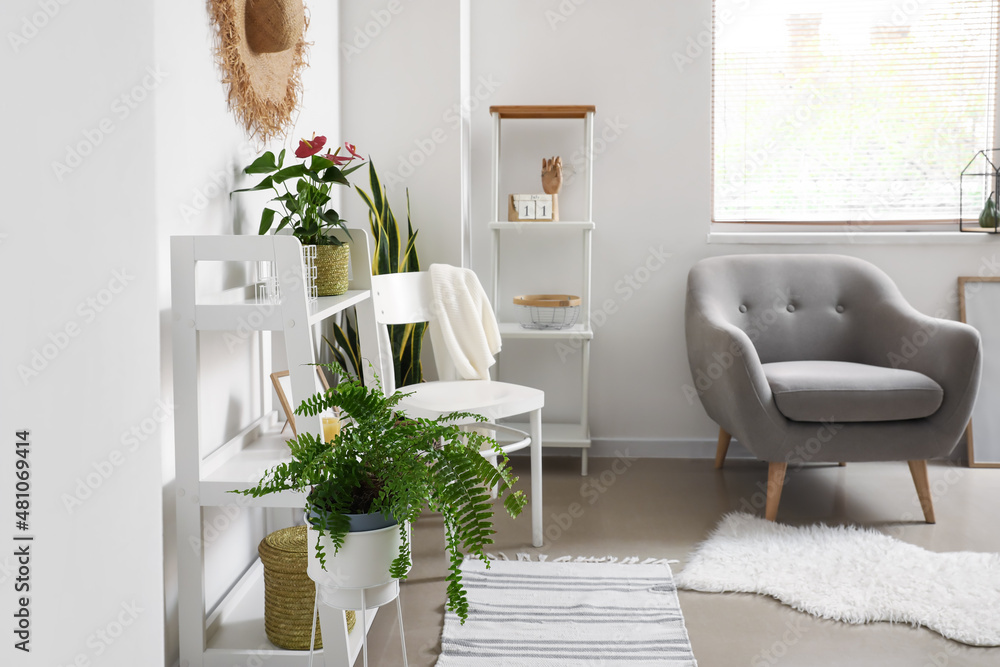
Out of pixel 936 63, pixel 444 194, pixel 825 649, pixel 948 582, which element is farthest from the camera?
pixel 936 63

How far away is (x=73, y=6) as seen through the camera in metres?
0.62

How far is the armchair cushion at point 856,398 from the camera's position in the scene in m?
2.46

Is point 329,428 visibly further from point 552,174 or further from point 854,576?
point 552,174

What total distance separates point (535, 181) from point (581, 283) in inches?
19.3

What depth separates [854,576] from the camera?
2.14 metres

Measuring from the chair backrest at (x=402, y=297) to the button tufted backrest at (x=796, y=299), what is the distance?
109 centimetres

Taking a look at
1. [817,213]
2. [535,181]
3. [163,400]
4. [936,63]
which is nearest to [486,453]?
[163,400]

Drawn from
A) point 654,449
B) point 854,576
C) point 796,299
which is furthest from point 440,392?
point 796,299

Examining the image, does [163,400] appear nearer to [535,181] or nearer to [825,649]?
[825,649]

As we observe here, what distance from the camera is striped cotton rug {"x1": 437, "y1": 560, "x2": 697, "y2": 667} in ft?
5.74

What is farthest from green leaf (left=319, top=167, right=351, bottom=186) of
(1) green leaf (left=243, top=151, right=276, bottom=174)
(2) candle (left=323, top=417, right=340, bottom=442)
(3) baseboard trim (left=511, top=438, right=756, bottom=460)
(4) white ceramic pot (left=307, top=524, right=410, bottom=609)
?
(3) baseboard trim (left=511, top=438, right=756, bottom=460)

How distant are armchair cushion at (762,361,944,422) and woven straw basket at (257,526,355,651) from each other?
1605mm

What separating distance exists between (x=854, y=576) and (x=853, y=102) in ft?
7.03

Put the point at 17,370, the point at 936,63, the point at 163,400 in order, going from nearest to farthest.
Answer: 1. the point at 17,370
2. the point at 163,400
3. the point at 936,63
